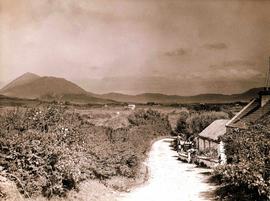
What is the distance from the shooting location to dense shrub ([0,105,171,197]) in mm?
13305

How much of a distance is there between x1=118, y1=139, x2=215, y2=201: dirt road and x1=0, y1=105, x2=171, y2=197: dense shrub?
1.80 meters

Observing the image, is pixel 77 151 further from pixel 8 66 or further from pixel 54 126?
pixel 8 66

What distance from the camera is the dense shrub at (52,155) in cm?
1330

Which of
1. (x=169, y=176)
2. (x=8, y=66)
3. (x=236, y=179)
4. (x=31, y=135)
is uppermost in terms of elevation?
(x=8, y=66)

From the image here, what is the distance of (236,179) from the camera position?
14422mm

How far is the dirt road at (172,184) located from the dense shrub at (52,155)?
5.89ft

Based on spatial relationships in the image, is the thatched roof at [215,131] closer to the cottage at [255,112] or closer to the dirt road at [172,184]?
the cottage at [255,112]

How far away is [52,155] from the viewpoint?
14.0 meters

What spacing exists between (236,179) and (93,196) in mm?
5631

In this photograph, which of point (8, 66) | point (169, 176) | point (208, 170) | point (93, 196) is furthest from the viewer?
point (208, 170)

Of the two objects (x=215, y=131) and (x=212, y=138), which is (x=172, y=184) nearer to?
(x=212, y=138)

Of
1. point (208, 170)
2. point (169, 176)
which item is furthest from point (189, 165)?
point (169, 176)

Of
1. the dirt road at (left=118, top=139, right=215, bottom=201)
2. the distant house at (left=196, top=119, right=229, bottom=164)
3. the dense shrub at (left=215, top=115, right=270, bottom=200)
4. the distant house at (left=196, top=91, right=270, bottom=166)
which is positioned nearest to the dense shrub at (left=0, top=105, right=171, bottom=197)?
the dirt road at (left=118, top=139, right=215, bottom=201)

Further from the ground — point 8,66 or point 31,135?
point 8,66
